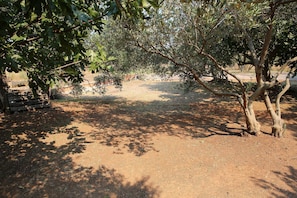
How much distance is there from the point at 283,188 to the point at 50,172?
5057mm

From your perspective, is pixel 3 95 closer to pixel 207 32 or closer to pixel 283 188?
pixel 207 32

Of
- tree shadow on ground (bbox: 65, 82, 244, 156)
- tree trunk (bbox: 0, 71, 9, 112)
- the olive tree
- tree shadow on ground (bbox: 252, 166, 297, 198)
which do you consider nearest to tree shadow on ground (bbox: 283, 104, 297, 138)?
the olive tree

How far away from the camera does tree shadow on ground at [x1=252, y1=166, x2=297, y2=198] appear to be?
4223 millimetres

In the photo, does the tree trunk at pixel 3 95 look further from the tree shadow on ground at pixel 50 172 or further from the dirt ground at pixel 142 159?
the tree shadow on ground at pixel 50 172

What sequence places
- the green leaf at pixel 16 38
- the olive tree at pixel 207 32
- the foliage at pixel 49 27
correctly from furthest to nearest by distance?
the olive tree at pixel 207 32 < the green leaf at pixel 16 38 < the foliage at pixel 49 27

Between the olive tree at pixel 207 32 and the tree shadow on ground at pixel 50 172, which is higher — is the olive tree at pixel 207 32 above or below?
above

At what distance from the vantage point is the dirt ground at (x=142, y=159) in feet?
14.8

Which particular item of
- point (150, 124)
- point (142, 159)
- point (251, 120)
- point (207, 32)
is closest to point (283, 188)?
point (251, 120)

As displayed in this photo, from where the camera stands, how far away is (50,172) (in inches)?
203

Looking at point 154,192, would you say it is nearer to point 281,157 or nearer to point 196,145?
point 196,145

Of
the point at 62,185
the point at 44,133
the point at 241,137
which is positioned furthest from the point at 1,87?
the point at 241,137

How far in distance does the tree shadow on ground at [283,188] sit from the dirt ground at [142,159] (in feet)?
0.06

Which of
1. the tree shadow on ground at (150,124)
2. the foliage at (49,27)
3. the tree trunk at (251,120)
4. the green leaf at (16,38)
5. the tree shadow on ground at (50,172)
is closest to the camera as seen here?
the foliage at (49,27)

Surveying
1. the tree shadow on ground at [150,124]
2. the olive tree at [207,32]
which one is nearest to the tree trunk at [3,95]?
the tree shadow on ground at [150,124]
